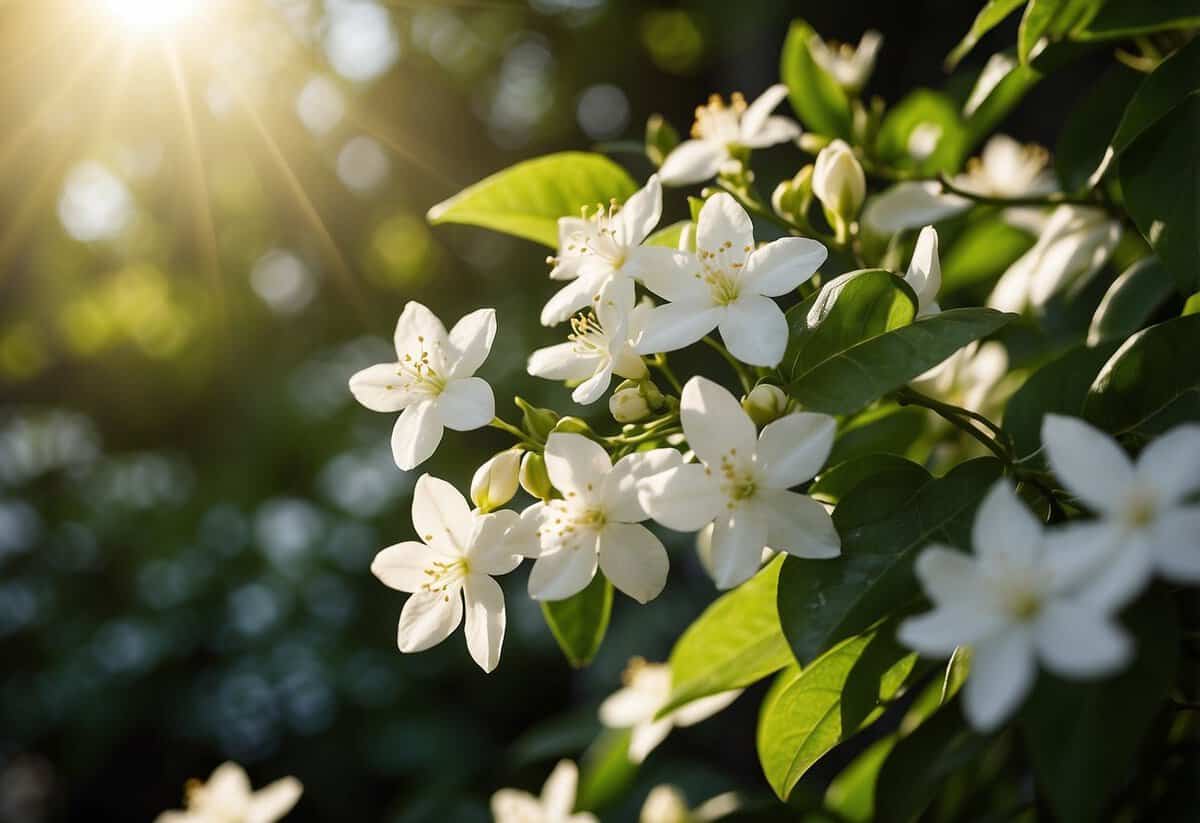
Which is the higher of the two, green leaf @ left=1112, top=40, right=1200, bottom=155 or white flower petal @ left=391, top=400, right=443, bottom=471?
white flower petal @ left=391, top=400, right=443, bottom=471

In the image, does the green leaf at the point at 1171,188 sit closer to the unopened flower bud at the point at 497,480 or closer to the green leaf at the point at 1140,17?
the green leaf at the point at 1140,17

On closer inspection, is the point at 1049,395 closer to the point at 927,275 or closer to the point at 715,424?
the point at 927,275

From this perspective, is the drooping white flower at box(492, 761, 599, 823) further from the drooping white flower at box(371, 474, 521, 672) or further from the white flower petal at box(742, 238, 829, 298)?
the white flower petal at box(742, 238, 829, 298)

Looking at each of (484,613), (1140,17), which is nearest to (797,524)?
(484,613)

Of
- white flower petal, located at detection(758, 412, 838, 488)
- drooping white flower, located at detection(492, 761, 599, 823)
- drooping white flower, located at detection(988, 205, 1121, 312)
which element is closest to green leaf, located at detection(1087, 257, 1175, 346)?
drooping white flower, located at detection(988, 205, 1121, 312)

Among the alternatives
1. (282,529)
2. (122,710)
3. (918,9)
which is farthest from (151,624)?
(918,9)

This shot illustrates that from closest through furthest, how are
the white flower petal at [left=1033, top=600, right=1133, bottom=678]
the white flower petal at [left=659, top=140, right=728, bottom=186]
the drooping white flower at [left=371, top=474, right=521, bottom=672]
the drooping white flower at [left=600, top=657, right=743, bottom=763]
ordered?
the white flower petal at [left=1033, top=600, right=1133, bottom=678], the drooping white flower at [left=371, top=474, right=521, bottom=672], the white flower petal at [left=659, top=140, right=728, bottom=186], the drooping white flower at [left=600, top=657, right=743, bottom=763]

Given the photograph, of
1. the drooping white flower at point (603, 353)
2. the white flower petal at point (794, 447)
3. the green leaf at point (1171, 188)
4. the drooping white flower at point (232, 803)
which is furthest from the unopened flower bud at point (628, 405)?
the drooping white flower at point (232, 803)
